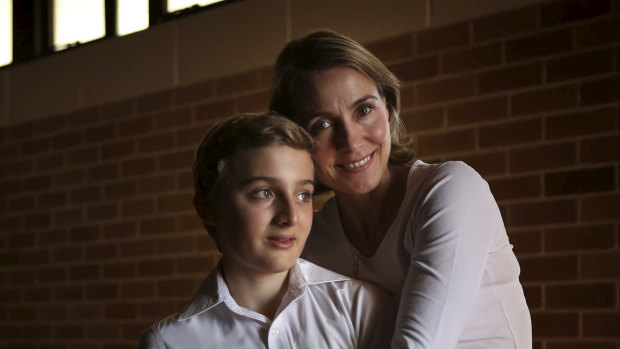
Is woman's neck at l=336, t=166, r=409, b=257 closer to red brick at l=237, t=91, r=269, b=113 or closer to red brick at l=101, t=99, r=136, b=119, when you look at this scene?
red brick at l=237, t=91, r=269, b=113

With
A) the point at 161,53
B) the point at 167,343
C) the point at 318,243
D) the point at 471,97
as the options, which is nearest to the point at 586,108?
the point at 471,97

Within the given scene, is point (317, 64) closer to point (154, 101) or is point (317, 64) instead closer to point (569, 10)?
point (569, 10)

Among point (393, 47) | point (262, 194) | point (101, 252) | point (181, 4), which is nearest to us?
point (262, 194)

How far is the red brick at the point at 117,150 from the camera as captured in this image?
406cm

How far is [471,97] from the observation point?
2861 millimetres

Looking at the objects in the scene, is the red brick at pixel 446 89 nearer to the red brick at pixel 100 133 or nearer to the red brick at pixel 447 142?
the red brick at pixel 447 142

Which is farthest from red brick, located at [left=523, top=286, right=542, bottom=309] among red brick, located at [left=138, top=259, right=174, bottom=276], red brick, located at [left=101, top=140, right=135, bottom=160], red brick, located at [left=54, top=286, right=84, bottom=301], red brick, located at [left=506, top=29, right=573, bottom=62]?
red brick, located at [left=54, top=286, right=84, bottom=301]

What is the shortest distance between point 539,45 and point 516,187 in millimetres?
488

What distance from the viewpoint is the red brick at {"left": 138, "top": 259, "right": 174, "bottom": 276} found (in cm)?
387

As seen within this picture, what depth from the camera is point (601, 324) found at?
8.23ft

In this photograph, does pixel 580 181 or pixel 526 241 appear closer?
pixel 580 181

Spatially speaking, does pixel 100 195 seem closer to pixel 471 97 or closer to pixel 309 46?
pixel 471 97

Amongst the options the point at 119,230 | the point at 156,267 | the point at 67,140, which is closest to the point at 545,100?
the point at 156,267

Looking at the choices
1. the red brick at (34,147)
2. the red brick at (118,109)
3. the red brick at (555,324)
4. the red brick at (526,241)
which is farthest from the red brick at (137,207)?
the red brick at (555,324)
